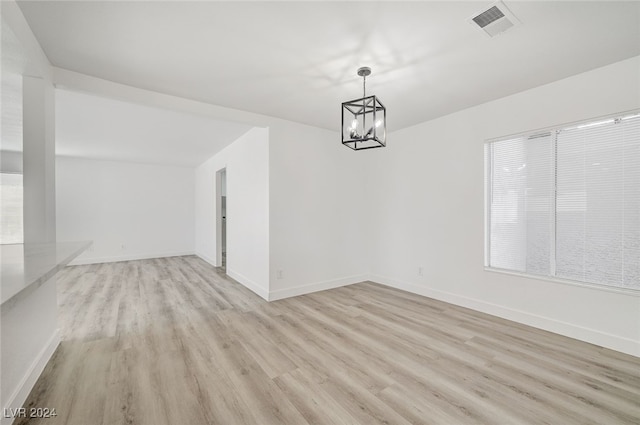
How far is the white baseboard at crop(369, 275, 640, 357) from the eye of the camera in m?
2.46

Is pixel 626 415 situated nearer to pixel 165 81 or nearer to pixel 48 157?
pixel 165 81

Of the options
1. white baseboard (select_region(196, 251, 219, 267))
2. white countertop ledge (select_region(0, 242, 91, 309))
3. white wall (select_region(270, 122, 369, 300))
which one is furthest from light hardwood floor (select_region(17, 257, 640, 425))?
white baseboard (select_region(196, 251, 219, 267))

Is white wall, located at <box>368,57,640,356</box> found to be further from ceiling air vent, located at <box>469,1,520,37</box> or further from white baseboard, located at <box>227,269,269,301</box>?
white baseboard, located at <box>227,269,269,301</box>

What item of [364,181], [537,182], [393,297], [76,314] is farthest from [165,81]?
[537,182]

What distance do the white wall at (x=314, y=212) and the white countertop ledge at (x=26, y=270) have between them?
260 centimetres

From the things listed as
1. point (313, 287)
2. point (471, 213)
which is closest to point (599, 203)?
point (471, 213)

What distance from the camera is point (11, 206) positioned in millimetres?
2365

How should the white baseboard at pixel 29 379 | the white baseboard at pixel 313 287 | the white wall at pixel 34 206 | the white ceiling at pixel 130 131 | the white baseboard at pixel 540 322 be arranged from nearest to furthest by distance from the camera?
the white baseboard at pixel 29 379 → the white wall at pixel 34 206 → the white baseboard at pixel 540 322 → the white ceiling at pixel 130 131 → the white baseboard at pixel 313 287

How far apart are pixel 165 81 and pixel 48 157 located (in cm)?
129

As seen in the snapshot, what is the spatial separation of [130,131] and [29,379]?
3.92 meters

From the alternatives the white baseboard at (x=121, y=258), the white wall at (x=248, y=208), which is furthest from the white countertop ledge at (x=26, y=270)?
the white baseboard at (x=121, y=258)

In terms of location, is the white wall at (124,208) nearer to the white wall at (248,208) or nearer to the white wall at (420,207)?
the white wall at (248,208)

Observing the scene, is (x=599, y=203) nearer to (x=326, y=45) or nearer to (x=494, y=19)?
(x=494, y=19)

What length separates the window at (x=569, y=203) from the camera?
8.21 feet
